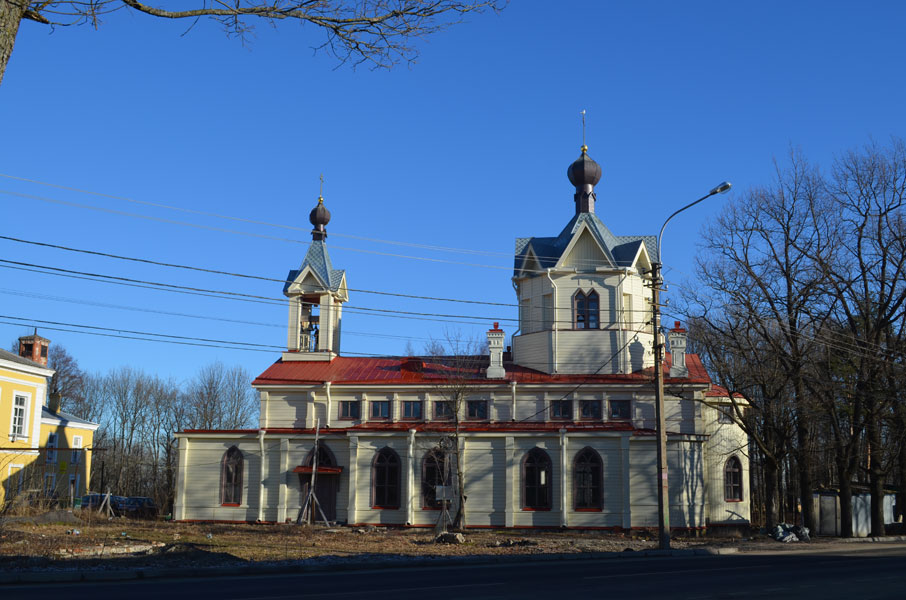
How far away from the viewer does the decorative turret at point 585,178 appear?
4400 cm

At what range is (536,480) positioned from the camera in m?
37.1

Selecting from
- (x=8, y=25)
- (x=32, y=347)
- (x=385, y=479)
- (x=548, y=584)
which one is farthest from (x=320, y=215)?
(x=8, y=25)

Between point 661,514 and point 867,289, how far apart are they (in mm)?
17367

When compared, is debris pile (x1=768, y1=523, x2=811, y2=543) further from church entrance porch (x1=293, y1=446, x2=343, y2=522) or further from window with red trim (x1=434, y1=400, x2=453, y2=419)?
church entrance porch (x1=293, y1=446, x2=343, y2=522)

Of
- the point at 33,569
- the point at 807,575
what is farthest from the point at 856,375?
the point at 33,569

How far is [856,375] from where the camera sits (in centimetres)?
3744

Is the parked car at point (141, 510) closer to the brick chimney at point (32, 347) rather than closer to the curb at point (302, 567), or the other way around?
the brick chimney at point (32, 347)

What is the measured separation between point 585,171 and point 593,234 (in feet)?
13.5

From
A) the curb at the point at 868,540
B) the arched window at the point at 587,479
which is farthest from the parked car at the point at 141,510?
the curb at the point at 868,540

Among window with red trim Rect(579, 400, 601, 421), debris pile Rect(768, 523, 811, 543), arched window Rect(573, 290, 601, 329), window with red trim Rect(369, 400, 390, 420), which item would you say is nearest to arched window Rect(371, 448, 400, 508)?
window with red trim Rect(369, 400, 390, 420)

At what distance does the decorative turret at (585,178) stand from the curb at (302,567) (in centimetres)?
2190

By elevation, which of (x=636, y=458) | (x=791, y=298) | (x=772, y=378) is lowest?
(x=636, y=458)

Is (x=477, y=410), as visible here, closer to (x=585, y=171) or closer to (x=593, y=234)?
(x=593, y=234)

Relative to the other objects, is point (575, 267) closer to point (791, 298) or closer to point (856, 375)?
point (791, 298)
